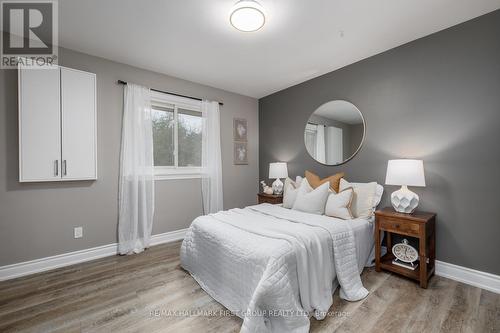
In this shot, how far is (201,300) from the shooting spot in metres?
1.95

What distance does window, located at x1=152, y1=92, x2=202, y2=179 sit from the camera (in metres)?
3.43

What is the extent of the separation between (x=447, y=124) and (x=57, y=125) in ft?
13.9

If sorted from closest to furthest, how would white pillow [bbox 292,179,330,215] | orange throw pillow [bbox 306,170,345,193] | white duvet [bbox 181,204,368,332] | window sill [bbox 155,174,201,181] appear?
white duvet [bbox 181,204,368,332] → white pillow [bbox 292,179,330,215] → orange throw pillow [bbox 306,170,345,193] → window sill [bbox 155,174,201,181]

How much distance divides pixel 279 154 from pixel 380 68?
2.06 m

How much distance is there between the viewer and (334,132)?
11.0 feet

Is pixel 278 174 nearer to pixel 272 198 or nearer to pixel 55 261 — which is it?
pixel 272 198

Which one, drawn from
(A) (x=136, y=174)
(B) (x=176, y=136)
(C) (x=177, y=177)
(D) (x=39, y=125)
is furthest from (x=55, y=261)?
(B) (x=176, y=136)

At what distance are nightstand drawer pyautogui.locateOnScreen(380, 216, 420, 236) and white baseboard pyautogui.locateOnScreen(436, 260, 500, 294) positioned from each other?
2.00 ft

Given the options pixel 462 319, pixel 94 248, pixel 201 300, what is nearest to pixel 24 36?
pixel 94 248

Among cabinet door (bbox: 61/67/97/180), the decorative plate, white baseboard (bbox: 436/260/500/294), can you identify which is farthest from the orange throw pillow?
cabinet door (bbox: 61/67/97/180)

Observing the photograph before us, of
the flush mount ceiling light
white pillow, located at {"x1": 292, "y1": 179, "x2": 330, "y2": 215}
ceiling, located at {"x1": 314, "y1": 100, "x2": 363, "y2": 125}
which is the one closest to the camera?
the flush mount ceiling light

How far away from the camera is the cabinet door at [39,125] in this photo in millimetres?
2330

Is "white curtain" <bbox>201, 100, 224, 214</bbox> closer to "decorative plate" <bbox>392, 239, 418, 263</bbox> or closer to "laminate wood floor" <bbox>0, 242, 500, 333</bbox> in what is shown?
"laminate wood floor" <bbox>0, 242, 500, 333</bbox>

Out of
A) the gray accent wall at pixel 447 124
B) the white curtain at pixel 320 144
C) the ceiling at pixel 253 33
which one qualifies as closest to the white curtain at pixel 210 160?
the ceiling at pixel 253 33
